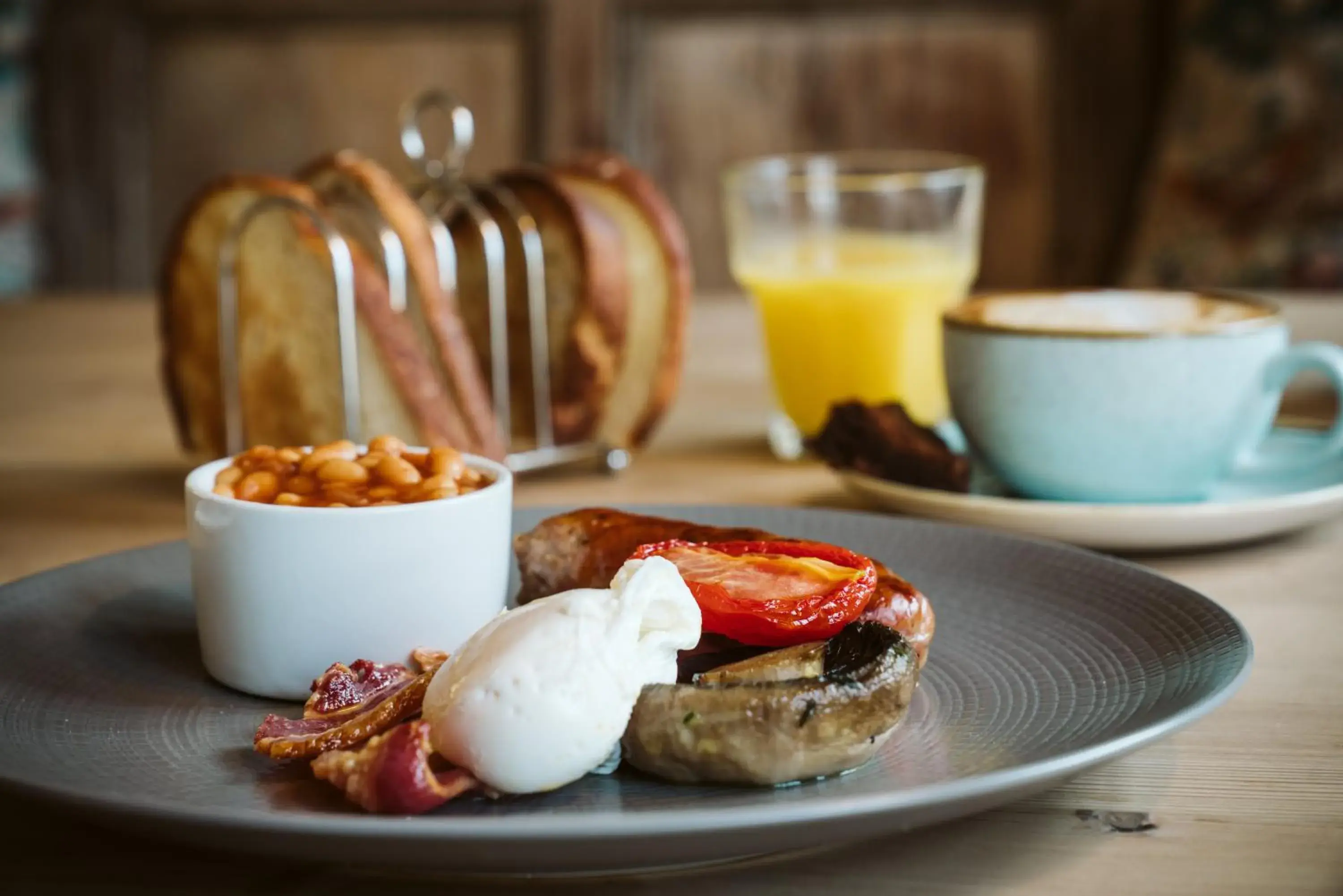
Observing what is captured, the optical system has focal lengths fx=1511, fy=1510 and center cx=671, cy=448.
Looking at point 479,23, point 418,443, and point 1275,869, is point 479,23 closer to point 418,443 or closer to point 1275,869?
point 418,443

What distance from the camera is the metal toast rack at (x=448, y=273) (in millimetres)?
1448

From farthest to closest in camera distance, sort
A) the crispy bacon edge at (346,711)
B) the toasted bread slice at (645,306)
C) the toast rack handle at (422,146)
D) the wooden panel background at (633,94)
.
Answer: the wooden panel background at (633,94), the toasted bread slice at (645,306), the toast rack handle at (422,146), the crispy bacon edge at (346,711)

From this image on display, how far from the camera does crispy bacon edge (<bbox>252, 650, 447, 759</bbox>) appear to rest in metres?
0.71

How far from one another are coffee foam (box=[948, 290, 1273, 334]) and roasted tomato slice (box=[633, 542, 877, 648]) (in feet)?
1.95

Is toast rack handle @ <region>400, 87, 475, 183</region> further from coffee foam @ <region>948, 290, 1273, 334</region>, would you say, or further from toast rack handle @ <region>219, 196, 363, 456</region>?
coffee foam @ <region>948, 290, 1273, 334</region>

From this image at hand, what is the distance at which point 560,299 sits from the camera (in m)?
1.73

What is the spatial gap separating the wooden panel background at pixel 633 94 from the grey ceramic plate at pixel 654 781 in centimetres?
366

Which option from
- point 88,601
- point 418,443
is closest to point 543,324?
point 418,443

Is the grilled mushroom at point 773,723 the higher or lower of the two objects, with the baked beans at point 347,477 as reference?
lower

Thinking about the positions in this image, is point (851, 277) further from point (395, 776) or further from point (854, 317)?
point (395, 776)

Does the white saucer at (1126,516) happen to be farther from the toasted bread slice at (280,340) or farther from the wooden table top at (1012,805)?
the toasted bread slice at (280,340)

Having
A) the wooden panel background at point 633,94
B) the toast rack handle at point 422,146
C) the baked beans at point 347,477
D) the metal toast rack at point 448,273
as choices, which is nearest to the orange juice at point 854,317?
the metal toast rack at point 448,273

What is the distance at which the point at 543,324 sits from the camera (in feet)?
5.47

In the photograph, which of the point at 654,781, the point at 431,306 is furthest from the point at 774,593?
the point at 431,306
